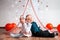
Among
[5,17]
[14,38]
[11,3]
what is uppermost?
[11,3]

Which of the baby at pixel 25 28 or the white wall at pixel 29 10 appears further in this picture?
the white wall at pixel 29 10

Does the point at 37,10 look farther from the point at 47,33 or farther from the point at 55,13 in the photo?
the point at 47,33

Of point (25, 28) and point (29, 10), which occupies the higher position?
point (29, 10)

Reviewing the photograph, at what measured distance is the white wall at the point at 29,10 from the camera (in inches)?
129

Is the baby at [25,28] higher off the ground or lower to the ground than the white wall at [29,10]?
lower

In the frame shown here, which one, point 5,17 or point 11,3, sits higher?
point 11,3

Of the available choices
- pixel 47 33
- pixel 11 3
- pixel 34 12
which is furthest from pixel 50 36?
pixel 11 3

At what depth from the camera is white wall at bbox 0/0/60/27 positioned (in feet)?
10.8

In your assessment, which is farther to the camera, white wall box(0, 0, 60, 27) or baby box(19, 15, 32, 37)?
white wall box(0, 0, 60, 27)

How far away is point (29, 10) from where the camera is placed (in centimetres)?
328

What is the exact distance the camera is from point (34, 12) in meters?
3.28

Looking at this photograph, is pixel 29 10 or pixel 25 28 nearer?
pixel 25 28

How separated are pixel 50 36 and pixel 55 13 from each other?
1.05m

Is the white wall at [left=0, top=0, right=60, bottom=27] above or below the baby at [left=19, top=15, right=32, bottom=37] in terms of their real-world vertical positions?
above
